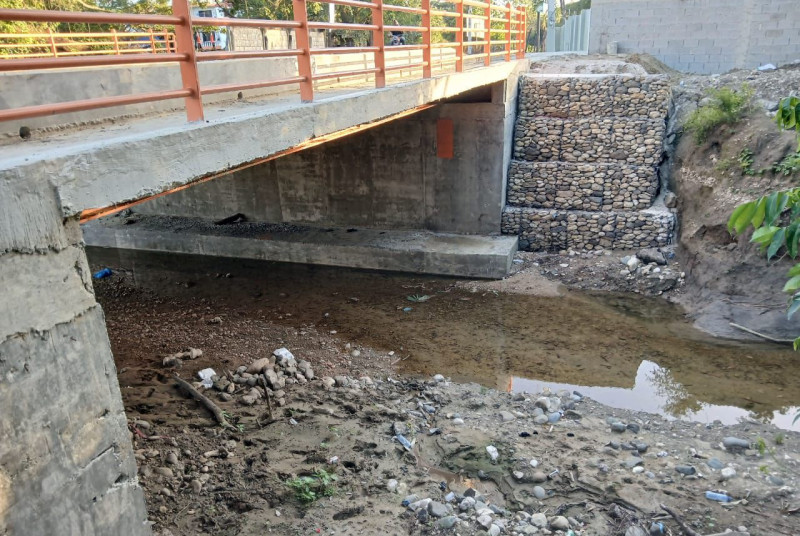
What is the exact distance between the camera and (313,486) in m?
5.50

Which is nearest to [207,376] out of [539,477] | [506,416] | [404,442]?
[404,442]

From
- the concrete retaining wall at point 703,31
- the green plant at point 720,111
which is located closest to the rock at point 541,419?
the green plant at point 720,111

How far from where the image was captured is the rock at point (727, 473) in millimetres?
5627

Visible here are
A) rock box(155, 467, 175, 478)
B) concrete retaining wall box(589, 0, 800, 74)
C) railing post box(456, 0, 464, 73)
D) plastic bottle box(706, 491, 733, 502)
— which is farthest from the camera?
concrete retaining wall box(589, 0, 800, 74)

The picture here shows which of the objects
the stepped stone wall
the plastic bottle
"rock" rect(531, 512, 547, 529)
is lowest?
the plastic bottle

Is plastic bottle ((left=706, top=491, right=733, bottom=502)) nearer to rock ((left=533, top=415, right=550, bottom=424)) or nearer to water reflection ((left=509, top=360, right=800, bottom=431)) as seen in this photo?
rock ((left=533, top=415, right=550, bottom=424))

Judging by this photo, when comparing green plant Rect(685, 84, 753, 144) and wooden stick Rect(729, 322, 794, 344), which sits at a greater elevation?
green plant Rect(685, 84, 753, 144)

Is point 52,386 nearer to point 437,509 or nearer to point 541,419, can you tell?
point 437,509

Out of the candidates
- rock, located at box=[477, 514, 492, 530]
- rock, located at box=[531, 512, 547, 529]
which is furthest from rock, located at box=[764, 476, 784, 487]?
rock, located at box=[477, 514, 492, 530]

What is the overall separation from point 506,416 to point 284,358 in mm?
3320

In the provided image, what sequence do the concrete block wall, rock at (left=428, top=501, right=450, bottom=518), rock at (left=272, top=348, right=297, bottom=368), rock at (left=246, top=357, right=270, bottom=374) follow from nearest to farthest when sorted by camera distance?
1. rock at (left=428, top=501, right=450, bottom=518)
2. rock at (left=246, top=357, right=270, bottom=374)
3. rock at (left=272, top=348, right=297, bottom=368)
4. the concrete block wall

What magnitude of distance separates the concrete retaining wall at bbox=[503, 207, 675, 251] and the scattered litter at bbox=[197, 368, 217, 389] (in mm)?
7723

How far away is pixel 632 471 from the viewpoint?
19.0 ft

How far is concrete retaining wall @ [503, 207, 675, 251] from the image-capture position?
40.8 feet
